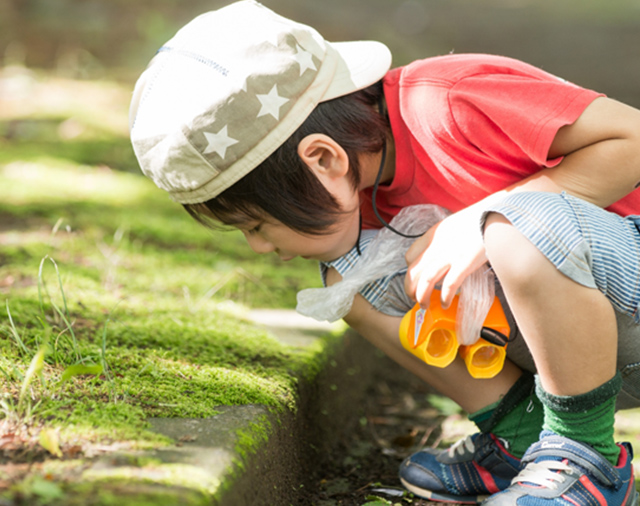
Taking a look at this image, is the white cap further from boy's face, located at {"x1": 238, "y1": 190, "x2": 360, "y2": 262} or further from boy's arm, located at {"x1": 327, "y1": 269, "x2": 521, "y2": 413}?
boy's arm, located at {"x1": 327, "y1": 269, "x2": 521, "y2": 413}

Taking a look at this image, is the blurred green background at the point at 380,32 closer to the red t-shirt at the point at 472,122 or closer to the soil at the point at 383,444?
the soil at the point at 383,444

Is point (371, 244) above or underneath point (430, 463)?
above

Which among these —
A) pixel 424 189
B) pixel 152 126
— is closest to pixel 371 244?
pixel 424 189

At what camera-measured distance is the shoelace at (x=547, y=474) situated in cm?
135

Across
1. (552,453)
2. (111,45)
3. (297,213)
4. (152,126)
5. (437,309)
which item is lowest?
(111,45)

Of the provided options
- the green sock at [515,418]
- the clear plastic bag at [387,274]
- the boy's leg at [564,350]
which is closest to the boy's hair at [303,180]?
the clear plastic bag at [387,274]

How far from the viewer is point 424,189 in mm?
1688

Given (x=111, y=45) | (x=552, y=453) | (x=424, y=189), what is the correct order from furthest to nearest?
1. (x=111, y=45)
2. (x=424, y=189)
3. (x=552, y=453)

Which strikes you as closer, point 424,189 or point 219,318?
point 424,189

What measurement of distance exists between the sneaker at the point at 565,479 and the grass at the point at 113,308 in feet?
1.68

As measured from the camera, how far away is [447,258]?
147 cm

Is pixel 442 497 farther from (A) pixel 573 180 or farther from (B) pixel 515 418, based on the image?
(A) pixel 573 180

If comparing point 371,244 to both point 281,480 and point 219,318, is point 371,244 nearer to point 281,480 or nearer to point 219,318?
point 219,318

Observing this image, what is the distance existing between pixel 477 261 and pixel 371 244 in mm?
380
